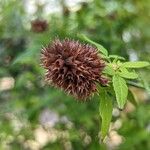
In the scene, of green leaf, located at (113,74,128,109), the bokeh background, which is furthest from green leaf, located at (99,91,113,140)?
the bokeh background

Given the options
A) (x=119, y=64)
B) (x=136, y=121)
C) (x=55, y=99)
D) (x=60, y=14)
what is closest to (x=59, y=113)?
(x=55, y=99)

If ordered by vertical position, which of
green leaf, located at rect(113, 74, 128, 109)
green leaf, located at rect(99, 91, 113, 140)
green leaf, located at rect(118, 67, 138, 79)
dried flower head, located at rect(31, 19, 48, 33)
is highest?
dried flower head, located at rect(31, 19, 48, 33)

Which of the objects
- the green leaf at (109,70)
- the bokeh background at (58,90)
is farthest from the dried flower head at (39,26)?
the green leaf at (109,70)

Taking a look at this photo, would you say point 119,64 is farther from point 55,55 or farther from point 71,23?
point 71,23

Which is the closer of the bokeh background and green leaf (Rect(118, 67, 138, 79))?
green leaf (Rect(118, 67, 138, 79))

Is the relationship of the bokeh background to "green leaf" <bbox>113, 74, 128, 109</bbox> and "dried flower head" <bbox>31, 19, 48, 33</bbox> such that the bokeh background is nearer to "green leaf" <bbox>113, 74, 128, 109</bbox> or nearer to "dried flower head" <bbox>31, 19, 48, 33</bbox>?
"dried flower head" <bbox>31, 19, 48, 33</bbox>
